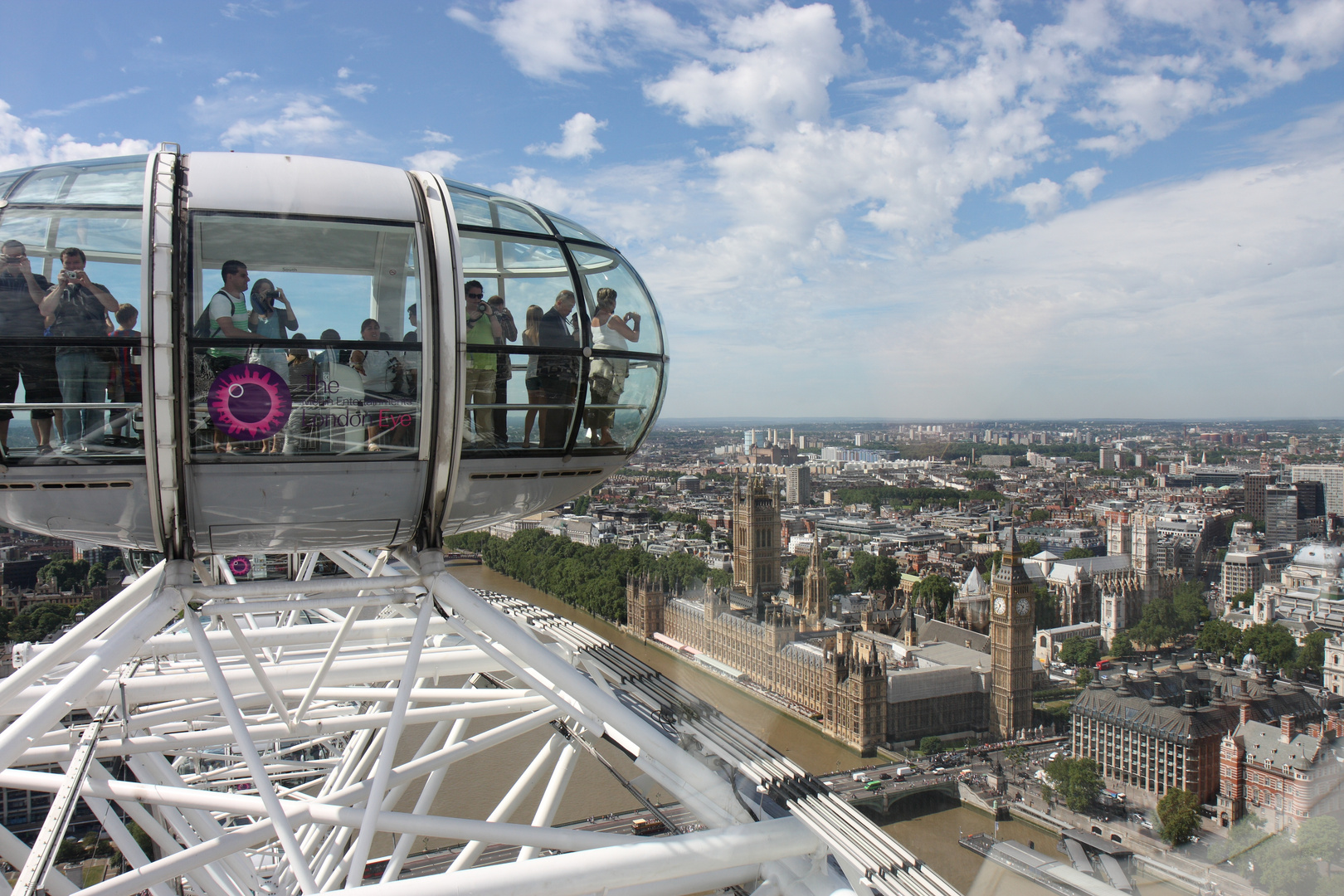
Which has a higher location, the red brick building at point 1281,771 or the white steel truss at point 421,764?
the white steel truss at point 421,764

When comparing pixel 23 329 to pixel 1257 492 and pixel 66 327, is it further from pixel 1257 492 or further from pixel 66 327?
pixel 1257 492

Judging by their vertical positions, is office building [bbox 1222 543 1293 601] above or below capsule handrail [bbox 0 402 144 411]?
below

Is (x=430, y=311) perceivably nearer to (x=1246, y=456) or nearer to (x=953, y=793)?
(x=953, y=793)

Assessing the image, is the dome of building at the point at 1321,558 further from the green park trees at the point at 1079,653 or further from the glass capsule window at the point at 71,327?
the glass capsule window at the point at 71,327

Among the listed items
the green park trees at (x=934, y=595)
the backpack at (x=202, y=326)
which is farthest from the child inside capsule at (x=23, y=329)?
the green park trees at (x=934, y=595)

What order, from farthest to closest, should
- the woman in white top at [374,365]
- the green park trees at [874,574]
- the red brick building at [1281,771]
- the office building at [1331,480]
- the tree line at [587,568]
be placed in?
1. the green park trees at [874,574]
2. the tree line at [587,568]
3. the office building at [1331,480]
4. the red brick building at [1281,771]
5. the woman in white top at [374,365]

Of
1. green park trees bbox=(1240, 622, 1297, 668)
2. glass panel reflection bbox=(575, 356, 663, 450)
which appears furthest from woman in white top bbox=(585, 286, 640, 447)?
green park trees bbox=(1240, 622, 1297, 668)

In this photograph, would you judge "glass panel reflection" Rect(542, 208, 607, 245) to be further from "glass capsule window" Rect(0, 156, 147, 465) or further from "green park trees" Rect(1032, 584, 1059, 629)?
"green park trees" Rect(1032, 584, 1059, 629)
